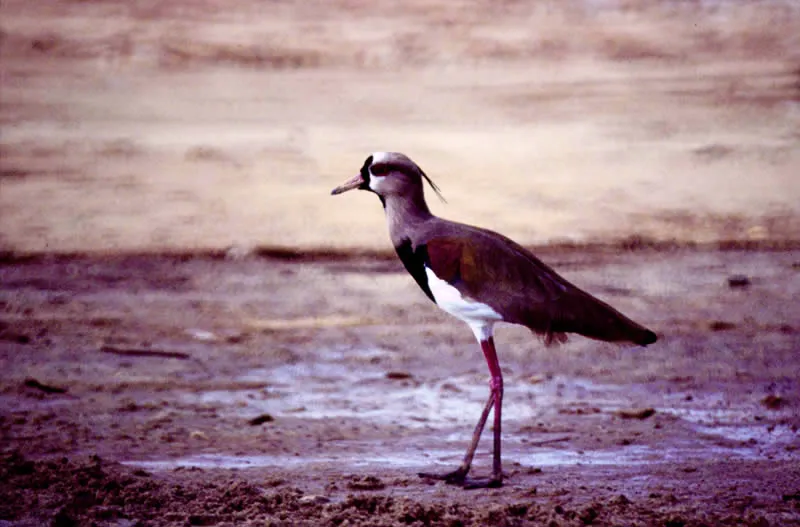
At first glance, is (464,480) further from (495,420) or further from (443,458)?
(443,458)

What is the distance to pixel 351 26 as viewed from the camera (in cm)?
1493

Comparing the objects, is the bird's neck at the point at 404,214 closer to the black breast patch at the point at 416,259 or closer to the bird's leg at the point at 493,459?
the black breast patch at the point at 416,259

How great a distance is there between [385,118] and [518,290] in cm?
713

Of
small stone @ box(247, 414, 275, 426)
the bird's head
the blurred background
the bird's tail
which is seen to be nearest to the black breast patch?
the bird's head

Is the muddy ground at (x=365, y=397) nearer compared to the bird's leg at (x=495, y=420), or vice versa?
the muddy ground at (x=365, y=397)

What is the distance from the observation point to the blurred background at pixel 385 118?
38.3ft

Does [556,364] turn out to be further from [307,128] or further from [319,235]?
[307,128]

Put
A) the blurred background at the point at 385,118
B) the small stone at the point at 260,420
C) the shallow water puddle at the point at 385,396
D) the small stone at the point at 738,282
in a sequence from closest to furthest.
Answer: the small stone at the point at 260,420, the shallow water puddle at the point at 385,396, the small stone at the point at 738,282, the blurred background at the point at 385,118

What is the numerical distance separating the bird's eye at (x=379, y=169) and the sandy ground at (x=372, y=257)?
1306 millimetres

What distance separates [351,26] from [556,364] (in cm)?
691

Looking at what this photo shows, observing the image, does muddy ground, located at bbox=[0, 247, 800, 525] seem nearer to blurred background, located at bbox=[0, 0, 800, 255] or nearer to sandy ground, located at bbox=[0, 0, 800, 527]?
sandy ground, located at bbox=[0, 0, 800, 527]

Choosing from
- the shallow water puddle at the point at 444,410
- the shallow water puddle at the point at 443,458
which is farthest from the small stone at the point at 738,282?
the shallow water puddle at the point at 443,458

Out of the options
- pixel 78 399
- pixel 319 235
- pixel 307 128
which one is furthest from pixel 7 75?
pixel 78 399

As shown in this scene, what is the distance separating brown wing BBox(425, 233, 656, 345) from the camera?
6.36 metres
